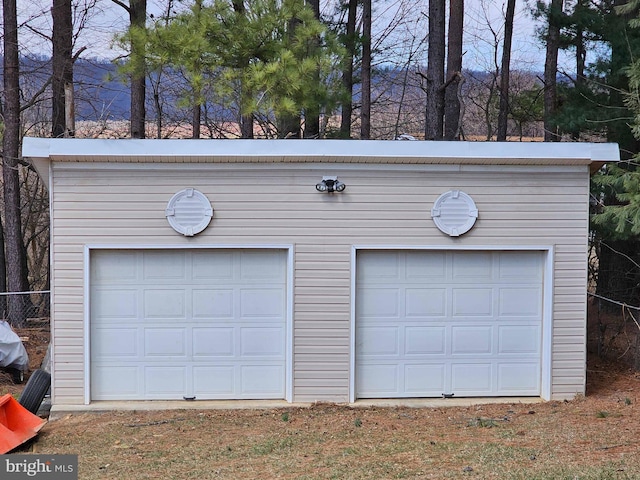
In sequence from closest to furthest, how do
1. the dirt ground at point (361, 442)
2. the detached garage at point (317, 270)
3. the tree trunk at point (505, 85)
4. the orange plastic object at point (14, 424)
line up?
the dirt ground at point (361, 442) < the orange plastic object at point (14, 424) < the detached garage at point (317, 270) < the tree trunk at point (505, 85)

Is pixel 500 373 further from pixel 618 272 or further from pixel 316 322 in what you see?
pixel 618 272

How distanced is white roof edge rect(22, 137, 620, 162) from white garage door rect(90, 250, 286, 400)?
3.99 ft

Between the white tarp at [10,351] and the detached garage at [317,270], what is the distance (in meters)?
2.68

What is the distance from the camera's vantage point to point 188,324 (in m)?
9.18

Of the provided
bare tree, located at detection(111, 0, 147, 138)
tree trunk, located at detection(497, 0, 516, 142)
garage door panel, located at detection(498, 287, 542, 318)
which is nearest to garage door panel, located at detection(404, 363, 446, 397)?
garage door panel, located at detection(498, 287, 542, 318)

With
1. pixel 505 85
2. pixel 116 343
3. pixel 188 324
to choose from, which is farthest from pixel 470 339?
pixel 505 85

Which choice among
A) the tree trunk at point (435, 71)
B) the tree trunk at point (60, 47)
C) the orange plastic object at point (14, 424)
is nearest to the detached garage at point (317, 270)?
the orange plastic object at point (14, 424)

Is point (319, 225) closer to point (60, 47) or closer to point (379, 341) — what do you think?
point (379, 341)

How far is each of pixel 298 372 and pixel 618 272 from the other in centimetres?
842

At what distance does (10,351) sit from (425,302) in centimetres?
614

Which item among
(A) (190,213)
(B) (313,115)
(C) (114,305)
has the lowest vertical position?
(C) (114,305)

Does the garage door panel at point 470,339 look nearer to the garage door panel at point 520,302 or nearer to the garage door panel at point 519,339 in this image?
the garage door panel at point 519,339

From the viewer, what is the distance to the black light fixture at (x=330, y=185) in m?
8.98

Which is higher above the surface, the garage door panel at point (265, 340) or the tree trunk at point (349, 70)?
the tree trunk at point (349, 70)
